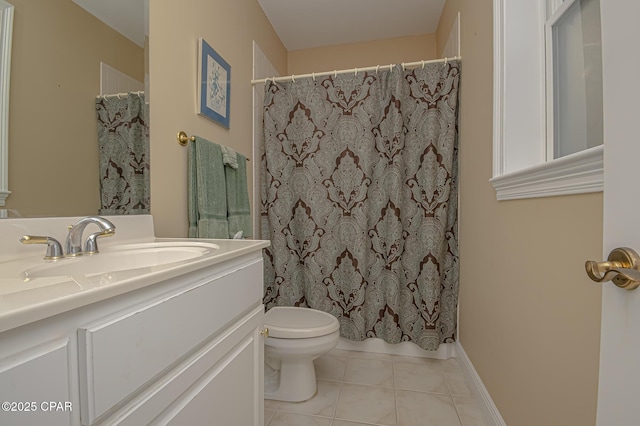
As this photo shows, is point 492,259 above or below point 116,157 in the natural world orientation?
below

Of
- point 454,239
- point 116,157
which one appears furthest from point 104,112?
point 454,239

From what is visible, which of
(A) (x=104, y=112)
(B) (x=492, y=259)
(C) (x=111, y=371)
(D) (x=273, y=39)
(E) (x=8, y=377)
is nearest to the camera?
(E) (x=8, y=377)

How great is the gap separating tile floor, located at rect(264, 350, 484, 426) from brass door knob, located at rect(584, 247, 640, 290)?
1.22 meters

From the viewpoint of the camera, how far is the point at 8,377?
1.05 ft

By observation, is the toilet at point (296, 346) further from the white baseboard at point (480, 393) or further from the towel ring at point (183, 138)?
the towel ring at point (183, 138)

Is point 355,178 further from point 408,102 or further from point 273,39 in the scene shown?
point 273,39

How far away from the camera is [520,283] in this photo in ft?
3.27

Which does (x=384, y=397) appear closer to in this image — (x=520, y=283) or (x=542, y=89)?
(x=520, y=283)

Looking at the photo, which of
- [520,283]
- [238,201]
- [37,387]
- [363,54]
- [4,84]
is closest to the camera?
[37,387]

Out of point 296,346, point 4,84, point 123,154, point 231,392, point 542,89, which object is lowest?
point 296,346

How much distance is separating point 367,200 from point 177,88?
121 centimetres

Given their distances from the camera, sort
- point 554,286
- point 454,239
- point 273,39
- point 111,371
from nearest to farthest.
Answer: point 111,371, point 554,286, point 454,239, point 273,39

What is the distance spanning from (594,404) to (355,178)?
1.45 metres

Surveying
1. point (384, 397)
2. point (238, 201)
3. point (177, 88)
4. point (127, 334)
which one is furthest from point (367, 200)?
point (127, 334)
